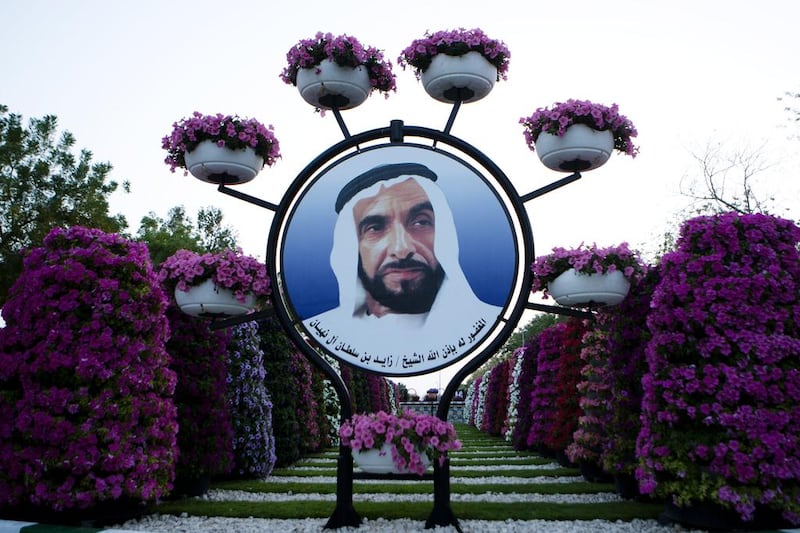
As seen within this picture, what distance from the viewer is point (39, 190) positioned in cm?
3008

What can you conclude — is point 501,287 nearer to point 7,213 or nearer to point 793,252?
point 793,252

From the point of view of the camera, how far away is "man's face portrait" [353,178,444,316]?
248 inches

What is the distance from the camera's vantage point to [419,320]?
625 centimetres

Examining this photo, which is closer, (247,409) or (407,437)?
(407,437)

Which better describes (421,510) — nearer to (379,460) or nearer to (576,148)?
(379,460)

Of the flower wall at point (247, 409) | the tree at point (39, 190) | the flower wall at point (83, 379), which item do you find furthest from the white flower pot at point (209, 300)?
the tree at point (39, 190)

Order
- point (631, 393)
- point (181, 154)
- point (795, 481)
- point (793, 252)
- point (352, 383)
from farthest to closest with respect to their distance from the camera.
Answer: point (352, 383)
point (631, 393)
point (181, 154)
point (793, 252)
point (795, 481)

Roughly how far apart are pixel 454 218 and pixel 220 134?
2.46 m

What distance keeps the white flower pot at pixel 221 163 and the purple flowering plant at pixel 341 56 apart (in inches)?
39.7

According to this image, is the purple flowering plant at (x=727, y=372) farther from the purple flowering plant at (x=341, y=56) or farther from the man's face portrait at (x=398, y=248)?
the purple flowering plant at (x=341, y=56)

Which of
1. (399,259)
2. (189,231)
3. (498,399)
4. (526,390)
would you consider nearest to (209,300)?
(399,259)

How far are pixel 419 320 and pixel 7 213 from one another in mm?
28503

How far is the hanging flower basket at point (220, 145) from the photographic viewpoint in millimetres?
6348

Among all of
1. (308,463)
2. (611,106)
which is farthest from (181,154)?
(308,463)
